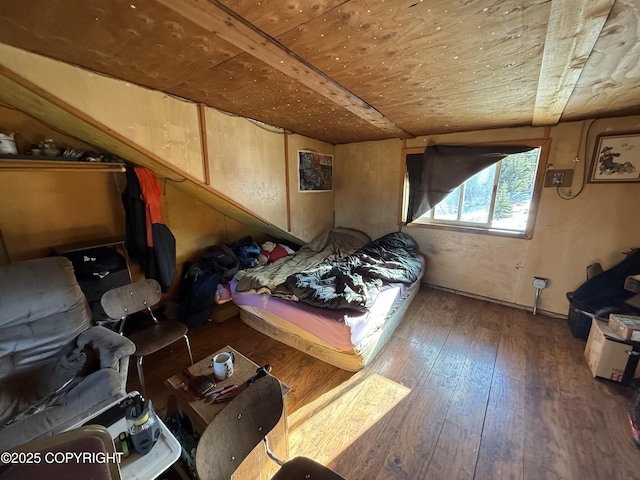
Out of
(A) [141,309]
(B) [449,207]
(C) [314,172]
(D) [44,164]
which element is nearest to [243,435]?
(A) [141,309]

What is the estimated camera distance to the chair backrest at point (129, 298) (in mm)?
1682

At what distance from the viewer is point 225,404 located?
111cm

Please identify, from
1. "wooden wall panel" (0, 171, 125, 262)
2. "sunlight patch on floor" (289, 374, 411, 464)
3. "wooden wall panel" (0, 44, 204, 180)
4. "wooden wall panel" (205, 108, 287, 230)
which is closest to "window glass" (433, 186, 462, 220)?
"wooden wall panel" (205, 108, 287, 230)

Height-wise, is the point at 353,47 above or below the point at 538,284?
above

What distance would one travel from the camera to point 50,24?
3.29 feet

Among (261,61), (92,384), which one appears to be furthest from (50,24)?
(92,384)

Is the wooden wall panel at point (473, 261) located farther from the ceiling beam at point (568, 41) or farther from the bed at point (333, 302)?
the ceiling beam at point (568, 41)

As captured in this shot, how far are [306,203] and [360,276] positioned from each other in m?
1.48

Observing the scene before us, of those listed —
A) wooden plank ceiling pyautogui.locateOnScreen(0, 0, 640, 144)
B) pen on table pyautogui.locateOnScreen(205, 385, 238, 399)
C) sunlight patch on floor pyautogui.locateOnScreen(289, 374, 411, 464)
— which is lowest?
sunlight patch on floor pyautogui.locateOnScreen(289, 374, 411, 464)

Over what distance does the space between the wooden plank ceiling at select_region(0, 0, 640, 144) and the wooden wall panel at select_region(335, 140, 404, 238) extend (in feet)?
5.01

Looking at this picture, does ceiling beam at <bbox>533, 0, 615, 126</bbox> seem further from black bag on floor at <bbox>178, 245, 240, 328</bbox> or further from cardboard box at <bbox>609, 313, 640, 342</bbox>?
black bag on floor at <bbox>178, 245, 240, 328</bbox>

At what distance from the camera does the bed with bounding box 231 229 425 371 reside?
6.05 feet

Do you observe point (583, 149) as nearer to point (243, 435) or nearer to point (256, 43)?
point (256, 43)

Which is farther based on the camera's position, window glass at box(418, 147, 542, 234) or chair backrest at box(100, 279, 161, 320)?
window glass at box(418, 147, 542, 234)
